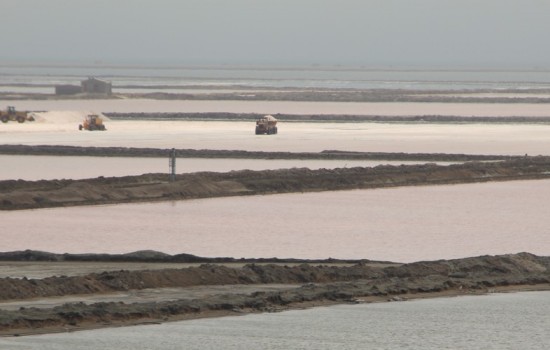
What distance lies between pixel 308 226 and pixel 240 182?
21.6 feet

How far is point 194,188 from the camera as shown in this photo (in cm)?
2642

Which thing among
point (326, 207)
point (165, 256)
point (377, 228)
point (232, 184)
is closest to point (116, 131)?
point (232, 184)

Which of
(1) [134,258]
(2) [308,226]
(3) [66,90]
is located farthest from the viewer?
(3) [66,90]

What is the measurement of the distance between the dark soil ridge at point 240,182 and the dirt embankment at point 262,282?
9.08 meters

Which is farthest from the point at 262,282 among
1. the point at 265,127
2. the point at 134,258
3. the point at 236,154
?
the point at 265,127

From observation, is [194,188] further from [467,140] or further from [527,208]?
[467,140]

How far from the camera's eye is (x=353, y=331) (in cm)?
1264

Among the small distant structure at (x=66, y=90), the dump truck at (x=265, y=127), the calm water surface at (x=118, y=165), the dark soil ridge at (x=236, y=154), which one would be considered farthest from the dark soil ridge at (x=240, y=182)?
the small distant structure at (x=66, y=90)

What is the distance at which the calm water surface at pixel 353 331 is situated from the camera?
39.1 ft

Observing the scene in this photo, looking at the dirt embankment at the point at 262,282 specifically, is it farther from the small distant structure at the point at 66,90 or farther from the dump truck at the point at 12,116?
the small distant structure at the point at 66,90

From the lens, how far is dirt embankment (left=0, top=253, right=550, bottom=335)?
1272cm

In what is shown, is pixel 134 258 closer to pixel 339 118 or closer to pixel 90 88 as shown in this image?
pixel 339 118

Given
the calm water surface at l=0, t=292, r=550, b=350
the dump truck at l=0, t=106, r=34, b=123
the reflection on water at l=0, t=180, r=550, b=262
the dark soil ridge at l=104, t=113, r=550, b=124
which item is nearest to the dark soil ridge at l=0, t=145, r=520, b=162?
the reflection on water at l=0, t=180, r=550, b=262

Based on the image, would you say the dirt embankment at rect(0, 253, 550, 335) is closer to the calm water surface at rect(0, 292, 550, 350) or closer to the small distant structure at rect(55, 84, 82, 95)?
the calm water surface at rect(0, 292, 550, 350)
